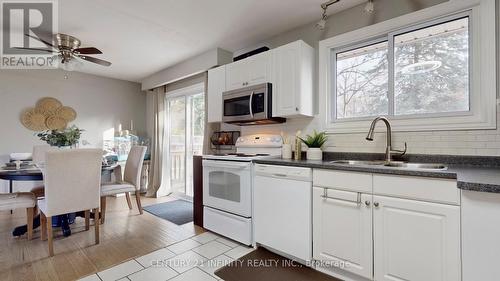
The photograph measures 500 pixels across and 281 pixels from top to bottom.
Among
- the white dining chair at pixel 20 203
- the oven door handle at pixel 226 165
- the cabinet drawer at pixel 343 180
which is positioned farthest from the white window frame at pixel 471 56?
the white dining chair at pixel 20 203

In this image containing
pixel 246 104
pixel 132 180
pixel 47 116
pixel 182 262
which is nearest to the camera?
pixel 182 262

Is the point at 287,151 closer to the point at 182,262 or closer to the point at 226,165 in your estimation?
the point at 226,165

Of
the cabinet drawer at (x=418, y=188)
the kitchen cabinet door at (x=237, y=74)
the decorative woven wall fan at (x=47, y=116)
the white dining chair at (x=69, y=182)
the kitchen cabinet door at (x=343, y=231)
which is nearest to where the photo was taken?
the cabinet drawer at (x=418, y=188)

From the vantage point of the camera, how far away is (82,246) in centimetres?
233

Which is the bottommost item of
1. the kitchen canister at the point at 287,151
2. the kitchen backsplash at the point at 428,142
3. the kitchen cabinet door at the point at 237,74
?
the kitchen canister at the point at 287,151

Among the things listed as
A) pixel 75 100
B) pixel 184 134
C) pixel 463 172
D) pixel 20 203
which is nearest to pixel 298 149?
pixel 463 172

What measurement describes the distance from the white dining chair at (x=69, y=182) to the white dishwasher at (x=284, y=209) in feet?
5.50

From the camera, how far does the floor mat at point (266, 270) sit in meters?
1.81

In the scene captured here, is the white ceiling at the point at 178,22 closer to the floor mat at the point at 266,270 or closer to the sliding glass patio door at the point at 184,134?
the sliding glass patio door at the point at 184,134

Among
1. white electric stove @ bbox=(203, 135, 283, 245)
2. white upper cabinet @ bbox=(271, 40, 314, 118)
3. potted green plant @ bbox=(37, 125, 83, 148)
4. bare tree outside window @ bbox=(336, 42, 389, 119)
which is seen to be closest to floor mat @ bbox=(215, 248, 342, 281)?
white electric stove @ bbox=(203, 135, 283, 245)

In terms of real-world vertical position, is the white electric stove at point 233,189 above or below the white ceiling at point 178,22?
below

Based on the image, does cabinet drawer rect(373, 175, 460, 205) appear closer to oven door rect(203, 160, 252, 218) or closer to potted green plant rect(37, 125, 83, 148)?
oven door rect(203, 160, 252, 218)

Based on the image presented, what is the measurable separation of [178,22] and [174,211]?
2626mm

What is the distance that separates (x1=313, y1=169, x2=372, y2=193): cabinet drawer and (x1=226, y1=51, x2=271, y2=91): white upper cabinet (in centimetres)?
127
